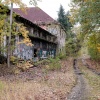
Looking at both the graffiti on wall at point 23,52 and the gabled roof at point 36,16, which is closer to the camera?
the graffiti on wall at point 23,52

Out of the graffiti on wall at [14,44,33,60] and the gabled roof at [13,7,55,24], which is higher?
the gabled roof at [13,7,55,24]

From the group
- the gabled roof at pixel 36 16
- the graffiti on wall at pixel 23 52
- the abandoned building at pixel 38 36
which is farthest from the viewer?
the gabled roof at pixel 36 16

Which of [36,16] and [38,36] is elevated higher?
[36,16]

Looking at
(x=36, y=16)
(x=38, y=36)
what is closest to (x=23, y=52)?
(x=38, y=36)

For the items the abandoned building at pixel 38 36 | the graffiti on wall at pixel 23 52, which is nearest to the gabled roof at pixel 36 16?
the abandoned building at pixel 38 36

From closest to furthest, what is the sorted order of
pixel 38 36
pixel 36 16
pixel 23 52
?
pixel 23 52
pixel 38 36
pixel 36 16

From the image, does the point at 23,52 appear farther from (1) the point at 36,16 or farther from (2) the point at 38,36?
(1) the point at 36,16

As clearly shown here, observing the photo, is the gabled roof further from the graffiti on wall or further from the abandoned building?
the graffiti on wall

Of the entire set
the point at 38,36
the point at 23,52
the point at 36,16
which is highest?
the point at 36,16

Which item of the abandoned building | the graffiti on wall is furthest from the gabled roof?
the graffiti on wall

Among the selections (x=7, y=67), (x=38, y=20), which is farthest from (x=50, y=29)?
(x=7, y=67)

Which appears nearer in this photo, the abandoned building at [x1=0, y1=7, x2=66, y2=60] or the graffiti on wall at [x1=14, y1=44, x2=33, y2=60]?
the graffiti on wall at [x1=14, y1=44, x2=33, y2=60]

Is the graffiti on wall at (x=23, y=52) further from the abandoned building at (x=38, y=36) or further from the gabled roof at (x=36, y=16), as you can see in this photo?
the gabled roof at (x=36, y=16)

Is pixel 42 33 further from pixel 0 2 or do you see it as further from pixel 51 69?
pixel 0 2
